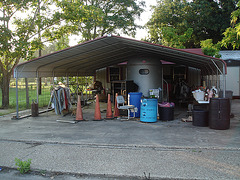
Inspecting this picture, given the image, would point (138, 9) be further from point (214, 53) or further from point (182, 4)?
point (214, 53)

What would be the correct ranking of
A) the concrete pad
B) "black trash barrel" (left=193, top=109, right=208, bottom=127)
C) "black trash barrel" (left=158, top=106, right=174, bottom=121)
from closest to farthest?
the concrete pad
"black trash barrel" (left=193, top=109, right=208, bottom=127)
"black trash barrel" (left=158, top=106, right=174, bottom=121)

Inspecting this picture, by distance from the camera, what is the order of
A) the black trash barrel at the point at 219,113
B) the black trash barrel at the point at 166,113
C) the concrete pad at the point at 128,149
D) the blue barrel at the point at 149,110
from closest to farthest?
the concrete pad at the point at 128,149, the black trash barrel at the point at 219,113, the blue barrel at the point at 149,110, the black trash barrel at the point at 166,113

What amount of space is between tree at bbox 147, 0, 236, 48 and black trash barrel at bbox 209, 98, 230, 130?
2019 centimetres

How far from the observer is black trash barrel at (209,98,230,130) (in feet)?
25.5

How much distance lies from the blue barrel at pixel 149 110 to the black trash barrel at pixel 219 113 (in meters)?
2.10

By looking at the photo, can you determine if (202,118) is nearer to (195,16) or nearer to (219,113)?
(219,113)

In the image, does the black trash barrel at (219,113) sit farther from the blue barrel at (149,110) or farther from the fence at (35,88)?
the fence at (35,88)

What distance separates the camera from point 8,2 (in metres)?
13.3

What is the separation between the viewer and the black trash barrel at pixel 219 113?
7.78 m

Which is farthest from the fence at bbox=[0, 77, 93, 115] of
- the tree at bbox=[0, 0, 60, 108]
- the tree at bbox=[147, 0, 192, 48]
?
the tree at bbox=[147, 0, 192, 48]

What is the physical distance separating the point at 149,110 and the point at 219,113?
255 centimetres

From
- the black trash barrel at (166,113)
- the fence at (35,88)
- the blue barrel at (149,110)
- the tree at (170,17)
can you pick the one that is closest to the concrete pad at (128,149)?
the blue barrel at (149,110)

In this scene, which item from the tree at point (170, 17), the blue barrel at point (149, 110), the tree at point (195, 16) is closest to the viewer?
the blue barrel at point (149, 110)

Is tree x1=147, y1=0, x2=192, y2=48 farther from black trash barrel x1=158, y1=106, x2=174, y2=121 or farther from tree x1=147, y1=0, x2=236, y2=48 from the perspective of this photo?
black trash barrel x1=158, y1=106, x2=174, y2=121
